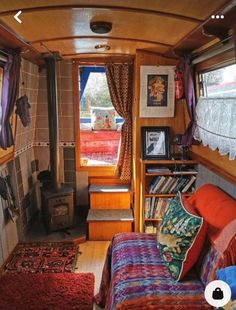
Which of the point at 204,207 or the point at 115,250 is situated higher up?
the point at 204,207

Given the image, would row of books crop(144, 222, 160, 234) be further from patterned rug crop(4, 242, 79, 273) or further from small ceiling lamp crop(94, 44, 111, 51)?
small ceiling lamp crop(94, 44, 111, 51)

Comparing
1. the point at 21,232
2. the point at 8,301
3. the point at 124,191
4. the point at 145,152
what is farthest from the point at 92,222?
the point at 8,301

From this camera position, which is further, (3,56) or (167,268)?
(3,56)

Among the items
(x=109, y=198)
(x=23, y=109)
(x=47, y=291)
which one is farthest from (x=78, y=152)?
(x=47, y=291)

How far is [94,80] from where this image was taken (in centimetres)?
384

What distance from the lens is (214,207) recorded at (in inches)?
82.4

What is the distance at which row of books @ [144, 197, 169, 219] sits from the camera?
3271 millimetres

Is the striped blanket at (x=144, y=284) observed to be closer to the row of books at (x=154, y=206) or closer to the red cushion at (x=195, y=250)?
the red cushion at (x=195, y=250)

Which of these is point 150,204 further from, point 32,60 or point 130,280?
point 32,60

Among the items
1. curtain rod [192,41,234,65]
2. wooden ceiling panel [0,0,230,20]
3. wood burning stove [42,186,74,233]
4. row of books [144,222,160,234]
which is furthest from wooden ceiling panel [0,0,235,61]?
row of books [144,222,160,234]

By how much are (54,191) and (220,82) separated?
212 cm

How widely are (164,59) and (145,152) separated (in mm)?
1039

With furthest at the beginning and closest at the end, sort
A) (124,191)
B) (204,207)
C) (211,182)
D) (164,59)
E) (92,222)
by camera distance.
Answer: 1. (124,191)
2. (92,222)
3. (164,59)
4. (211,182)
5. (204,207)

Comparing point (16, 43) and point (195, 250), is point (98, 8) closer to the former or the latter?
point (16, 43)
